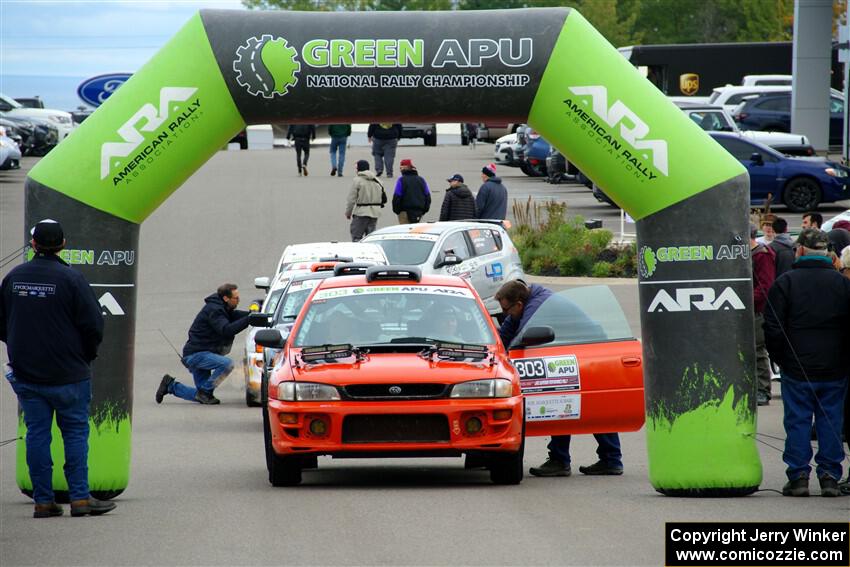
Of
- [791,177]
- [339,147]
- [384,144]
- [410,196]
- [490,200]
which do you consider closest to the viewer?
[490,200]

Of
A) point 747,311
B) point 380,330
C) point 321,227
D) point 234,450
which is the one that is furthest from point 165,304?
point 747,311

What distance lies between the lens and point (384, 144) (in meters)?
39.3

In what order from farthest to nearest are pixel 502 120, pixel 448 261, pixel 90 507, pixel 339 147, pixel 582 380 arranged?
pixel 339 147, pixel 448 261, pixel 582 380, pixel 502 120, pixel 90 507

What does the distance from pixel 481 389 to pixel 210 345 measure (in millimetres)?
7298

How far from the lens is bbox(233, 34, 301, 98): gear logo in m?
11.0

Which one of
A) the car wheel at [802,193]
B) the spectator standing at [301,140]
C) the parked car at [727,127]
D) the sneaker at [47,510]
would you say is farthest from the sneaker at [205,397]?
the spectator standing at [301,140]

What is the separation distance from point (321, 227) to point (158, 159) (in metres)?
21.2

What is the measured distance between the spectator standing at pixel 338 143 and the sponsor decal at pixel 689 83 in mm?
13800

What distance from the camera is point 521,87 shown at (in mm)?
11031

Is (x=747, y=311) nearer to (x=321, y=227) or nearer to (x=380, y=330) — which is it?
(x=380, y=330)

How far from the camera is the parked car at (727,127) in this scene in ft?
116

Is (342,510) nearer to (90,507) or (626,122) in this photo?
(90,507)

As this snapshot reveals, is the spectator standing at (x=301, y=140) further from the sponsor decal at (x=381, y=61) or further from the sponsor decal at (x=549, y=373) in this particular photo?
the sponsor decal at (x=381, y=61)

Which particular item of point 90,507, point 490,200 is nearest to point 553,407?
point 90,507
